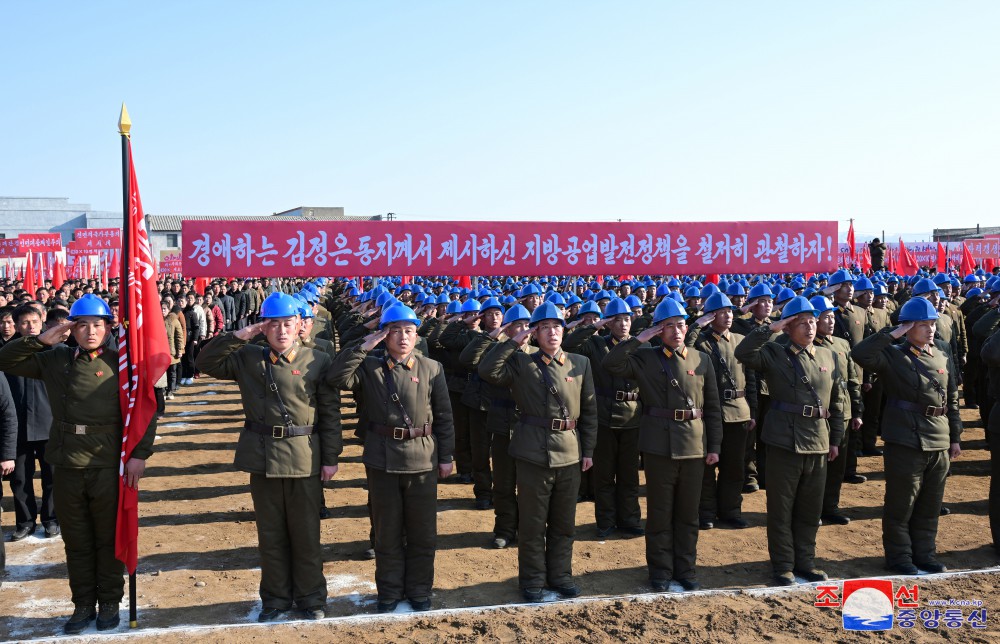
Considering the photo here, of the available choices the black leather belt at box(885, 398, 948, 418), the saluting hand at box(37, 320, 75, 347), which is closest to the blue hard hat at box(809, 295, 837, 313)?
the black leather belt at box(885, 398, 948, 418)

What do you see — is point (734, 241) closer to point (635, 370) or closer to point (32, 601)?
point (635, 370)

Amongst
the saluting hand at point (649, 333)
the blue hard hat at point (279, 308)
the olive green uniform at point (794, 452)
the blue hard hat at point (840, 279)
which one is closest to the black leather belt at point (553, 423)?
the saluting hand at point (649, 333)

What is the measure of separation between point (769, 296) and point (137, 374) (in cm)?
661

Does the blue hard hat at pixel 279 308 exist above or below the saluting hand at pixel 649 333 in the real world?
above

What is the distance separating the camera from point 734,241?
1266cm

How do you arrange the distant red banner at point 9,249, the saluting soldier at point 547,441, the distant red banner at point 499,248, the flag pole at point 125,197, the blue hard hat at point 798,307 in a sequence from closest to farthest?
the flag pole at point 125,197, the saluting soldier at point 547,441, the blue hard hat at point 798,307, the distant red banner at point 499,248, the distant red banner at point 9,249

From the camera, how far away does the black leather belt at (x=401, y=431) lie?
5.45 metres

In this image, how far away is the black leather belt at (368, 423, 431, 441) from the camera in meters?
5.45

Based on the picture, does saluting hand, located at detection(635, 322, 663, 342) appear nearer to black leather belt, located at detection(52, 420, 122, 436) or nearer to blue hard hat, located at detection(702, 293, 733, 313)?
blue hard hat, located at detection(702, 293, 733, 313)

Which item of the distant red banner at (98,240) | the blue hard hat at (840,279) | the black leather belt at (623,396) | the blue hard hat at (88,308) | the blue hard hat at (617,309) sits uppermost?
the distant red banner at (98,240)

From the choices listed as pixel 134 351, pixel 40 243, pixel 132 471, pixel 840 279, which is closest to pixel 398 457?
pixel 132 471

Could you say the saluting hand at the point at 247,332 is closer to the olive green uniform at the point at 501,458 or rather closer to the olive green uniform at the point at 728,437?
the olive green uniform at the point at 501,458

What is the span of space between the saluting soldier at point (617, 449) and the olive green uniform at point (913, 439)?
204 centimetres

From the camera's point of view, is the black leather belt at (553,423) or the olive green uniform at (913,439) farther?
the olive green uniform at (913,439)
